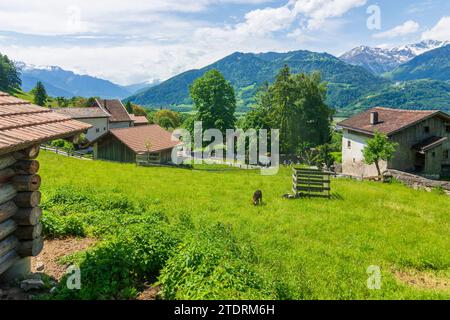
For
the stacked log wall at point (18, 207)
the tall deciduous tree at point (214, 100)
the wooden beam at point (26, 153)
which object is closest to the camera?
the stacked log wall at point (18, 207)

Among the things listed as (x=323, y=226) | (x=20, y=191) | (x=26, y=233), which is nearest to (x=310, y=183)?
(x=323, y=226)

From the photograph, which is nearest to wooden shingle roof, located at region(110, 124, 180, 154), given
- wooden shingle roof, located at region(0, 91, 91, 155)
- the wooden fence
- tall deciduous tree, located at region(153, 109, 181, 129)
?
Answer: the wooden fence

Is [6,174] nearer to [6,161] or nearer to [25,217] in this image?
[6,161]

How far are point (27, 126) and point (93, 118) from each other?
5812cm

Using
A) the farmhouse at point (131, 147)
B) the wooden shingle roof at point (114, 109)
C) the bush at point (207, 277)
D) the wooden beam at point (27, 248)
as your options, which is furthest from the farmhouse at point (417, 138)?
the wooden shingle roof at point (114, 109)

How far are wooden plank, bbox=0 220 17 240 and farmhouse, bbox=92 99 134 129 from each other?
63.0 m

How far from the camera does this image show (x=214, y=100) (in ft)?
198

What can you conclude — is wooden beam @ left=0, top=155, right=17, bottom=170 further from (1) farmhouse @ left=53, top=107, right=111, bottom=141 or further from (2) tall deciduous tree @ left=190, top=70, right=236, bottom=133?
(1) farmhouse @ left=53, top=107, right=111, bottom=141

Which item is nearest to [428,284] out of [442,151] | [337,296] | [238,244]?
[337,296]

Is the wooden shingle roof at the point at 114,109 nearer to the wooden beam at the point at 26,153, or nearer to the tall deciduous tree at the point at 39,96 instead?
the tall deciduous tree at the point at 39,96

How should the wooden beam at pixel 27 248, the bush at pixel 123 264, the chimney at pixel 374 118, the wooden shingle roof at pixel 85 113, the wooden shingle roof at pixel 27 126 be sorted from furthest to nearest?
the wooden shingle roof at pixel 85 113
the chimney at pixel 374 118
the wooden beam at pixel 27 248
the bush at pixel 123 264
the wooden shingle roof at pixel 27 126

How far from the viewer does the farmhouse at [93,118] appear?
6053 centimetres

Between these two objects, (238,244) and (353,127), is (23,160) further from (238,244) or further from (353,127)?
(353,127)

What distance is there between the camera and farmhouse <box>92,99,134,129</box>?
A: 69.1 m
